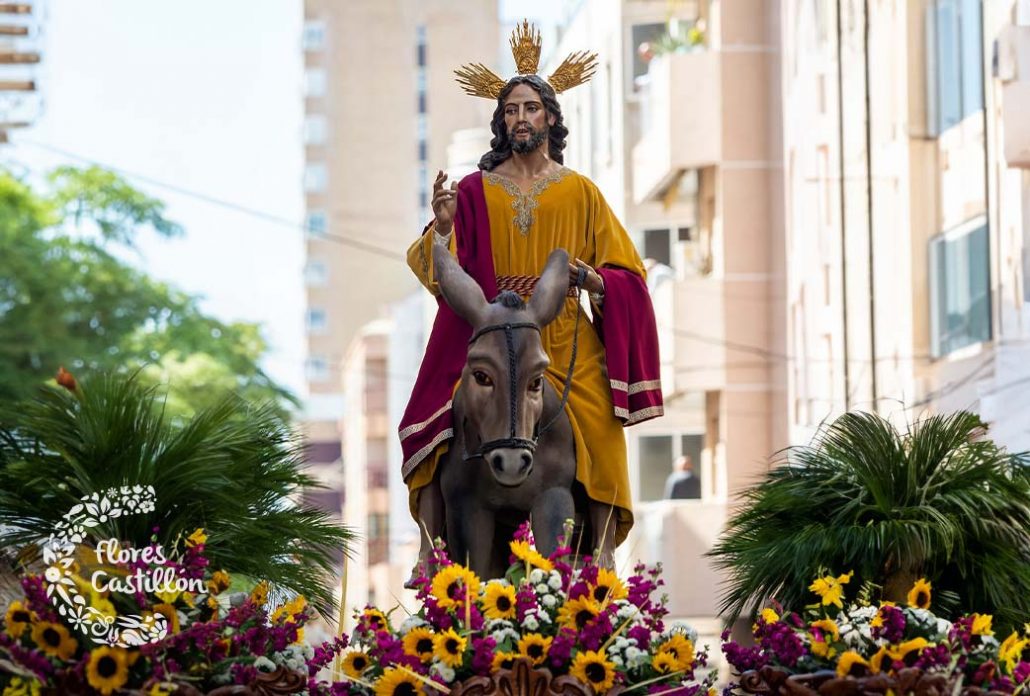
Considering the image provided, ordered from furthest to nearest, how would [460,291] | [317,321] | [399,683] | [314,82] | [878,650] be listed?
[317,321] → [314,82] → [460,291] → [878,650] → [399,683]

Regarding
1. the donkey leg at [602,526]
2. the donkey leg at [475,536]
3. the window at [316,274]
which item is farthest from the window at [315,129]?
the donkey leg at [475,536]

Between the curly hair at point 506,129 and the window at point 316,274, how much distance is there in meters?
108

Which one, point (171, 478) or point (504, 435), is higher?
point (504, 435)

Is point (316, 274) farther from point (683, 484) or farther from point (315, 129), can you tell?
point (683, 484)

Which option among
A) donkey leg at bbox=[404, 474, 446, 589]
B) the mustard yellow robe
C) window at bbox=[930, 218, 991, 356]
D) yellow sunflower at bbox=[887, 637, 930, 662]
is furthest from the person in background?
yellow sunflower at bbox=[887, 637, 930, 662]

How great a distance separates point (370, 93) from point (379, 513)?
27.0 meters

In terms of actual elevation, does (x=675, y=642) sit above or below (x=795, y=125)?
below

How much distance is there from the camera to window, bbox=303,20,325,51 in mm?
119900

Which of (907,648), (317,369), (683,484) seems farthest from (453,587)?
(317,369)

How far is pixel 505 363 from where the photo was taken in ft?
35.9

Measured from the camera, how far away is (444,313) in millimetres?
11742

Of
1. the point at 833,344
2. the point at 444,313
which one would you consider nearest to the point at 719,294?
the point at 833,344

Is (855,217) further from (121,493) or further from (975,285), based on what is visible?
(121,493)

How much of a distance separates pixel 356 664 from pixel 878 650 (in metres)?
2.05
